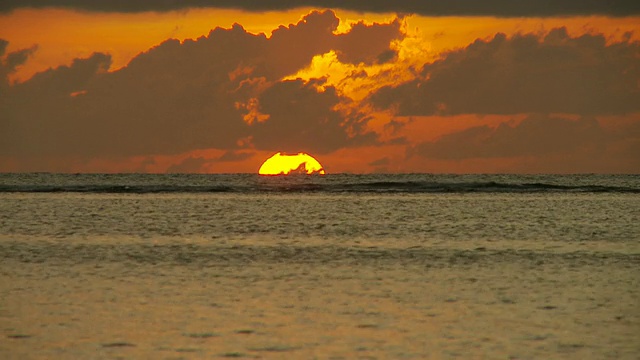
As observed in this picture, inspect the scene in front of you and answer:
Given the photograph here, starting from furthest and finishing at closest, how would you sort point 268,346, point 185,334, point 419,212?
point 419,212 → point 185,334 → point 268,346

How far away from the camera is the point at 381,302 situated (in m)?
19.0

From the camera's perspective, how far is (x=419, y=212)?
182 feet

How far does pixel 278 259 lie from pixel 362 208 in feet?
108

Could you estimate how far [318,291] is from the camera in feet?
68.0

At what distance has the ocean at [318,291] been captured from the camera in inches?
585

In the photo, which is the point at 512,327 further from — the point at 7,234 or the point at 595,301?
the point at 7,234

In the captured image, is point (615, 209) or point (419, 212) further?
point (615, 209)

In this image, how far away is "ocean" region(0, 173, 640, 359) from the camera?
14.9m

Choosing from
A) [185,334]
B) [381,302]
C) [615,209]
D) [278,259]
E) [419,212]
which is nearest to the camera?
[185,334]

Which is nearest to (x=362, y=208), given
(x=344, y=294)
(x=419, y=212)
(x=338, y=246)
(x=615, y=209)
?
(x=419, y=212)

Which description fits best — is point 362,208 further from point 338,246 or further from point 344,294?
point 344,294

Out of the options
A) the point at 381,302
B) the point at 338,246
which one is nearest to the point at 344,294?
the point at 381,302

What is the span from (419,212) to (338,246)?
75.0 feet

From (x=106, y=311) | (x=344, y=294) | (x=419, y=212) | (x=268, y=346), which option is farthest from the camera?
(x=419, y=212)
